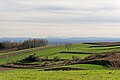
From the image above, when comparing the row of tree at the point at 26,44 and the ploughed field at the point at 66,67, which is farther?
the row of tree at the point at 26,44

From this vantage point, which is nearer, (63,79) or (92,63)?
(63,79)

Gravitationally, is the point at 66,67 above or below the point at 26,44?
below

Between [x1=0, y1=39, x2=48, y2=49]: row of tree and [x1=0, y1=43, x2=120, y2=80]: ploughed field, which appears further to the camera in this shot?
[x1=0, y1=39, x2=48, y2=49]: row of tree

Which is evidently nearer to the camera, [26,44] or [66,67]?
[66,67]

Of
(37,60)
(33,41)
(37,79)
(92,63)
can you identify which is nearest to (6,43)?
(33,41)

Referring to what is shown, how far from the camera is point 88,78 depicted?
2202 centimetres

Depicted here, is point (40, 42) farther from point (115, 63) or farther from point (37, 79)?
point (37, 79)

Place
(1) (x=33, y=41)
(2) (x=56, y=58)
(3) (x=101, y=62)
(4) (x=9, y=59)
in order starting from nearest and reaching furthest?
(3) (x=101, y=62)
(2) (x=56, y=58)
(4) (x=9, y=59)
(1) (x=33, y=41)

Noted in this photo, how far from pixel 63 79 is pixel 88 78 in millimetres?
1830

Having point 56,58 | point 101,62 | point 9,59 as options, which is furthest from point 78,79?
point 9,59

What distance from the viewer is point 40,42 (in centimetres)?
16150

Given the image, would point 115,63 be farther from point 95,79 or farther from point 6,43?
point 6,43

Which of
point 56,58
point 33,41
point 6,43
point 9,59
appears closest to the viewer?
point 56,58

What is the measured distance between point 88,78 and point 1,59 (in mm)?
76357
